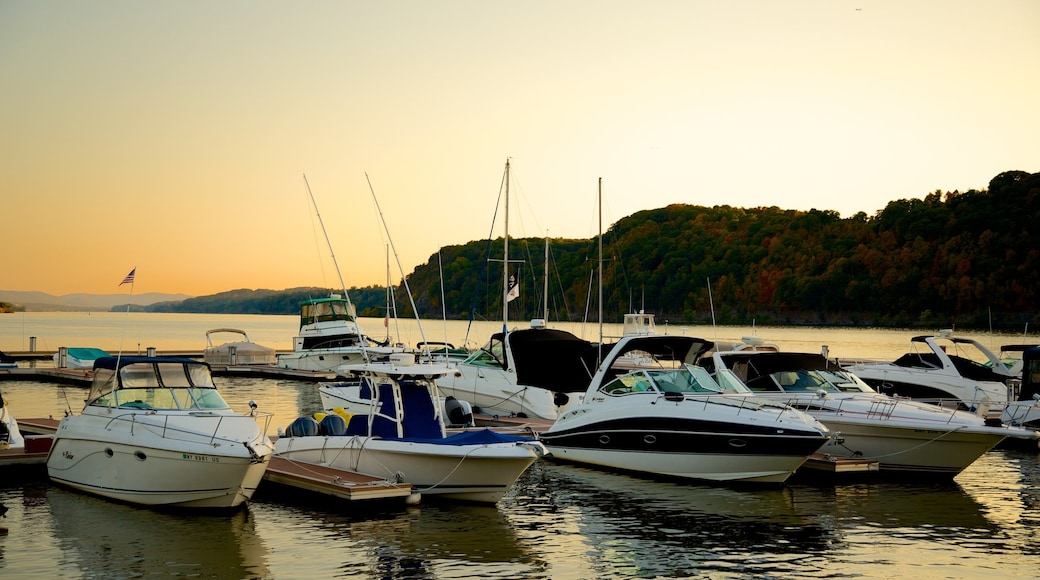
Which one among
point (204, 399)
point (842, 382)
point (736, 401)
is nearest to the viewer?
point (204, 399)

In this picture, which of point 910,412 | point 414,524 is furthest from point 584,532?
point 910,412

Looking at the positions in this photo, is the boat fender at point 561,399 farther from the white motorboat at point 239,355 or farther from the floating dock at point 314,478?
the white motorboat at point 239,355

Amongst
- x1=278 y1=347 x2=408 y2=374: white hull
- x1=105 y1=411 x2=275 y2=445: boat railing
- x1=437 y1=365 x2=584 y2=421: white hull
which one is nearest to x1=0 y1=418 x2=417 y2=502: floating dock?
x1=105 y1=411 x2=275 y2=445: boat railing

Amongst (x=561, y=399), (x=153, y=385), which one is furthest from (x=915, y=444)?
(x=153, y=385)

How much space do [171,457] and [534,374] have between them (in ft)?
40.5

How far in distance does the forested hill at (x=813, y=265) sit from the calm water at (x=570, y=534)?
87.9m

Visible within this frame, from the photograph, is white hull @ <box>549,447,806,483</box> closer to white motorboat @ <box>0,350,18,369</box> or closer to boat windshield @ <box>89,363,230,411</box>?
boat windshield @ <box>89,363,230,411</box>

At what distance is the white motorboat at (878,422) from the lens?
1828 centimetres

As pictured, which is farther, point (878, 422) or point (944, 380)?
point (944, 380)

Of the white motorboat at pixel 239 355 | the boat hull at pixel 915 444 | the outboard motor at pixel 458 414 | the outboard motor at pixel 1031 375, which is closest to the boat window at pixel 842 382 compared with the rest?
the boat hull at pixel 915 444

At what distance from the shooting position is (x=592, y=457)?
63.1ft

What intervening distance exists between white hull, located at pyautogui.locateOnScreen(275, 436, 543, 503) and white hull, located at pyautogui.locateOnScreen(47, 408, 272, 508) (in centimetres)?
182

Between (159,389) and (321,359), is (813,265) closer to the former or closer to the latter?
(321,359)

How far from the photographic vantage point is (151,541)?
13461mm
